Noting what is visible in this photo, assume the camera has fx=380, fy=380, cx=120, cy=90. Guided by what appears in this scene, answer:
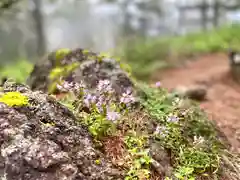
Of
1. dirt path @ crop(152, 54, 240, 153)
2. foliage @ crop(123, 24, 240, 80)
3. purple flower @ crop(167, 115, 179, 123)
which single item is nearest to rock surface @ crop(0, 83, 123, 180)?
purple flower @ crop(167, 115, 179, 123)

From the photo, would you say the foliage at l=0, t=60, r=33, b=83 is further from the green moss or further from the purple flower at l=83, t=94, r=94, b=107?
the purple flower at l=83, t=94, r=94, b=107

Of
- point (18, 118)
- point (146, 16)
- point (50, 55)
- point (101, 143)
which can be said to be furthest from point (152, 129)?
point (146, 16)

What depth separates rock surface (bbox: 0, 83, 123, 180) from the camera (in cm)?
262

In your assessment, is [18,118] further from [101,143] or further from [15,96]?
[101,143]

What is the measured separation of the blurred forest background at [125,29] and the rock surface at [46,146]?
366 cm

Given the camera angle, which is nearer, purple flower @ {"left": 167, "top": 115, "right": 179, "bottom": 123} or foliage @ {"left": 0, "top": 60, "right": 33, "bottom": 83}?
purple flower @ {"left": 167, "top": 115, "right": 179, "bottom": 123}

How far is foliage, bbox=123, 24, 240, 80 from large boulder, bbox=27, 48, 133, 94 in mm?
5723

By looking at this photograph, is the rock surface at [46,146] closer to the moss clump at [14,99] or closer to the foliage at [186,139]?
→ the moss clump at [14,99]

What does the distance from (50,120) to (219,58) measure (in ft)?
38.4

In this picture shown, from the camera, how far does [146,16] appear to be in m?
30.1

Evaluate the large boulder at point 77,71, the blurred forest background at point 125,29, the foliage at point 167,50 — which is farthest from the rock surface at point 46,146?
the foliage at point 167,50

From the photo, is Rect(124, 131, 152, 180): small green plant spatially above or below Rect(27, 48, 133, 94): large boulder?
below

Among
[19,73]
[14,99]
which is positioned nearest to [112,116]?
[14,99]

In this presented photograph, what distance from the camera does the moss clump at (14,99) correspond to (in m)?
3.02
